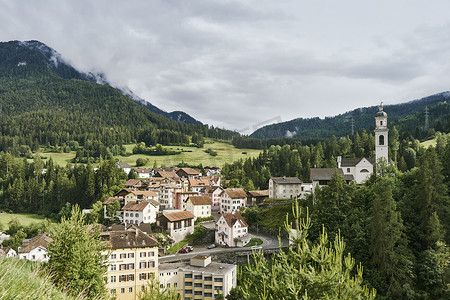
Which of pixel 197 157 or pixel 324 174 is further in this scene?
pixel 197 157

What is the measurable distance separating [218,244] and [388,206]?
112 ft

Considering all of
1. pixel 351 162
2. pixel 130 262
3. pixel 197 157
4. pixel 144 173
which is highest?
pixel 197 157

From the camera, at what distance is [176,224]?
62.1m

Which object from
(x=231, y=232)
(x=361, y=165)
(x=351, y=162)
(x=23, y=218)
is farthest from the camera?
(x=23, y=218)

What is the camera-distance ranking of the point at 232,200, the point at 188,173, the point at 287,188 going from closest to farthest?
1. the point at 232,200
2. the point at 287,188
3. the point at 188,173

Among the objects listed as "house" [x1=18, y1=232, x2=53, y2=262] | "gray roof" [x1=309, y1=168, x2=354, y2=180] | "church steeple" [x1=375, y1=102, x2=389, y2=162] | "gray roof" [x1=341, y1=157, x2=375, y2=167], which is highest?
"church steeple" [x1=375, y1=102, x2=389, y2=162]

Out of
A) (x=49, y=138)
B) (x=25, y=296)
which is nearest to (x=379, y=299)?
(x=25, y=296)

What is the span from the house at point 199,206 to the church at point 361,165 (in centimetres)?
2797

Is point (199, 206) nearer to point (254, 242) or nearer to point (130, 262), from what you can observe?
point (254, 242)

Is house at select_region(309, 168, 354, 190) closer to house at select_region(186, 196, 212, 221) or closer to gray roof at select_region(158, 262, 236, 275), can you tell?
gray roof at select_region(158, 262, 236, 275)

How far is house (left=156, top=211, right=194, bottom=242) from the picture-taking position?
61125 millimetres

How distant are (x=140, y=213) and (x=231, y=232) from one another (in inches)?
778

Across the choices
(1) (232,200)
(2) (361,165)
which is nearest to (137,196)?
(1) (232,200)

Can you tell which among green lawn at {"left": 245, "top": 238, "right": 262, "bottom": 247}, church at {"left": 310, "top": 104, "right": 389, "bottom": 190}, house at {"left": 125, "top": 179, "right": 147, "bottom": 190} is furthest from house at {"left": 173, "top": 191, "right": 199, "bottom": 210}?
church at {"left": 310, "top": 104, "right": 389, "bottom": 190}
